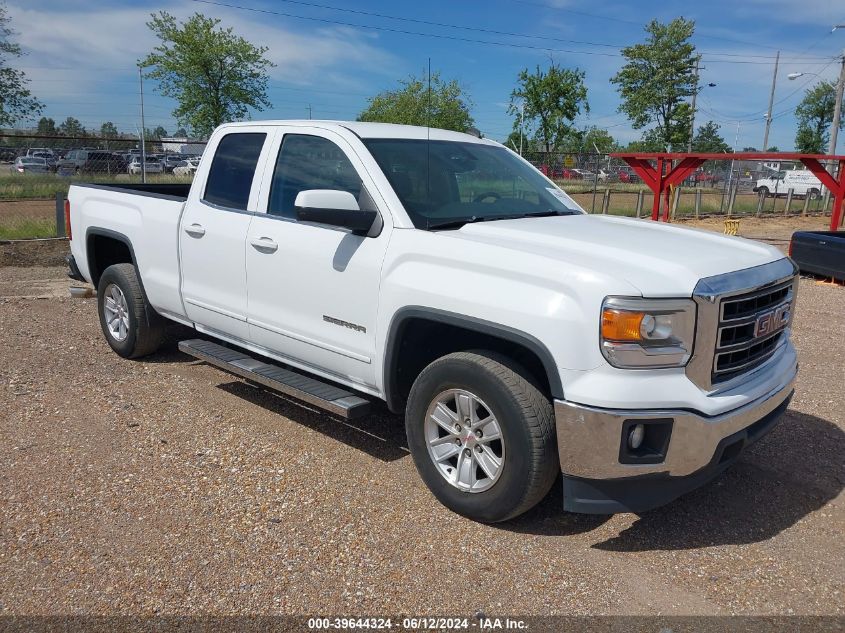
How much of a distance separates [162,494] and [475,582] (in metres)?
1.78

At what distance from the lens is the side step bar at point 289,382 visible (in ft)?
13.0

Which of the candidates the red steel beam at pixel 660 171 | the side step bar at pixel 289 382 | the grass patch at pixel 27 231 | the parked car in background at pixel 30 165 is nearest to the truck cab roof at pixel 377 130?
the side step bar at pixel 289 382

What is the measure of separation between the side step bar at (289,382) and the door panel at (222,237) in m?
0.17

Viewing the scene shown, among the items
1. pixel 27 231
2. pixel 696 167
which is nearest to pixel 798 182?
pixel 696 167

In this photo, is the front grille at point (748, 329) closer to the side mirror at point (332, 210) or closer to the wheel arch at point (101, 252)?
the side mirror at point (332, 210)

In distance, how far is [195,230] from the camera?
16.3 ft

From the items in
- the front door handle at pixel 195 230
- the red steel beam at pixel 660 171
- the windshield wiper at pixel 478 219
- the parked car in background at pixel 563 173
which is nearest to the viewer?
the windshield wiper at pixel 478 219

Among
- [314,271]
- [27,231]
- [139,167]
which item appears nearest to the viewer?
[314,271]

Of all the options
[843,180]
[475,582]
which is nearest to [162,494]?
[475,582]

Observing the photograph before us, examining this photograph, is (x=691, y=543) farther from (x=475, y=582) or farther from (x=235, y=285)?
(x=235, y=285)

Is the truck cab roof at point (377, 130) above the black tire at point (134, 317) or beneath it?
above

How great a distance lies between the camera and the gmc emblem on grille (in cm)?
335

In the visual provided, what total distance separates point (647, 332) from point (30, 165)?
893 inches

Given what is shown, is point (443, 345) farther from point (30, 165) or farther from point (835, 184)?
point (30, 165)
